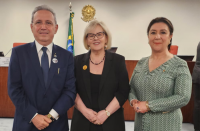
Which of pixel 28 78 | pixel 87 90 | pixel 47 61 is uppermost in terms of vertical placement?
pixel 47 61

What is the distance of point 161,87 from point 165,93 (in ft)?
0.20

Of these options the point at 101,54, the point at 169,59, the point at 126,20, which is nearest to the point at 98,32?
the point at 101,54

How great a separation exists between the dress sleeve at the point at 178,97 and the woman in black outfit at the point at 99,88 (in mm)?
311

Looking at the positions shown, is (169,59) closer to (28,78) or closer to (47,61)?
(47,61)

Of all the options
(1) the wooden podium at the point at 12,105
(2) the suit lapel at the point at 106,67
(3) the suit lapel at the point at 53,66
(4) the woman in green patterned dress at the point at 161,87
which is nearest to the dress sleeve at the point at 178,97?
(4) the woman in green patterned dress at the point at 161,87

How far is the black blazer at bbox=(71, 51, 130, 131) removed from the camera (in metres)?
1.50

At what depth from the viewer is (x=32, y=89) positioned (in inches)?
52.6

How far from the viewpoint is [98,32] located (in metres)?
1.55

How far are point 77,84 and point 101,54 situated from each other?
35cm

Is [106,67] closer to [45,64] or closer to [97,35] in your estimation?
[97,35]

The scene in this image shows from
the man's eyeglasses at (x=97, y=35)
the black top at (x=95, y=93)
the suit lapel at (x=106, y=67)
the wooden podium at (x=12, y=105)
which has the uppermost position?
the man's eyeglasses at (x=97, y=35)

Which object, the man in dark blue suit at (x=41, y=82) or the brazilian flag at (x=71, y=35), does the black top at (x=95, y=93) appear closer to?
the man in dark blue suit at (x=41, y=82)

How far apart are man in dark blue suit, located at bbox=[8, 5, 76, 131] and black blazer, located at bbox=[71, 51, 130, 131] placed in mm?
123

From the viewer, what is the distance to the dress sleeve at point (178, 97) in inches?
51.9
